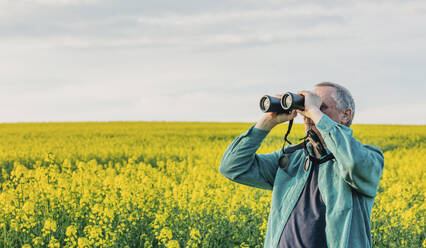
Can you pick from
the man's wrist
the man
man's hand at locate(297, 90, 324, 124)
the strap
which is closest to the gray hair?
the man

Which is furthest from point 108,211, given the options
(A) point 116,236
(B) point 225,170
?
(B) point 225,170

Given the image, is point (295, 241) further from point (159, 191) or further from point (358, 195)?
point (159, 191)

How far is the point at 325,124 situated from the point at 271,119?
458 mm

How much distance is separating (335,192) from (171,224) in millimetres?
3470

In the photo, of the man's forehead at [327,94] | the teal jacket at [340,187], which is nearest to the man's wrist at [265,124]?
the teal jacket at [340,187]

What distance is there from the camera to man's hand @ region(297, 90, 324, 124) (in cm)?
212

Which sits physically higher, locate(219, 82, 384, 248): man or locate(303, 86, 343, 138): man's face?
locate(303, 86, 343, 138): man's face

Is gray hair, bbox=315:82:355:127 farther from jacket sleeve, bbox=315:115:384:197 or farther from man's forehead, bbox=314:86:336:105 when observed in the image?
jacket sleeve, bbox=315:115:384:197

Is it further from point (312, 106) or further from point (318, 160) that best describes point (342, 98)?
point (318, 160)

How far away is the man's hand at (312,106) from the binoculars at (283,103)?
1.7 inches

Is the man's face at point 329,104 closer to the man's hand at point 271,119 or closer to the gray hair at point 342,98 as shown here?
the gray hair at point 342,98

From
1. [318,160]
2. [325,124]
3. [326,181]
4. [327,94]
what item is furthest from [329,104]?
[326,181]

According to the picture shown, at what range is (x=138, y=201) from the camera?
574 cm

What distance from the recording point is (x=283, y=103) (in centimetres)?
234
